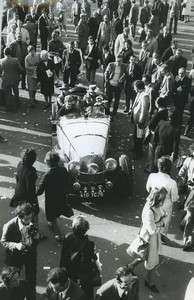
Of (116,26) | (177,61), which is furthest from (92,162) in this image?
(116,26)

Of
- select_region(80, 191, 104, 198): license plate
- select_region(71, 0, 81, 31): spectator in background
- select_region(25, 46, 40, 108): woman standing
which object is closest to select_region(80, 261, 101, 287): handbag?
select_region(80, 191, 104, 198): license plate

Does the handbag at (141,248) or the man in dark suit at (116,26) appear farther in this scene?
the man in dark suit at (116,26)

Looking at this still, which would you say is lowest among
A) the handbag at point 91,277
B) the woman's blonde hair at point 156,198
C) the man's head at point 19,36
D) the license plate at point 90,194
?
the license plate at point 90,194

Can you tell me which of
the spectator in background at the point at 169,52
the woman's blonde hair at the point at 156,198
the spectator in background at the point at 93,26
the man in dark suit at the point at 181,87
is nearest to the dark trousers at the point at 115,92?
the man in dark suit at the point at 181,87

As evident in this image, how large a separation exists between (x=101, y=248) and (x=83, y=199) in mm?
1569

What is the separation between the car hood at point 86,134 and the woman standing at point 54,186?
1.54m

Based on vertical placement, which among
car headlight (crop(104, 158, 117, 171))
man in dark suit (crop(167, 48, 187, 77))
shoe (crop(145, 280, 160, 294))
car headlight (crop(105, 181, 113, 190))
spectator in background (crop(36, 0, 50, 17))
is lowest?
shoe (crop(145, 280, 160, 294))

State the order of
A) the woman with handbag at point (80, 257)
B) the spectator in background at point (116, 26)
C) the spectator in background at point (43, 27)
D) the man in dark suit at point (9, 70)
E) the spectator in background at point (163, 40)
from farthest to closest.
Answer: the spectator in background at point (116, 26) → the spectator in background at point (43, 27) → the spectator in background at point (163, 40) → the man in dark suit at point (9, 70) → the woman with handbag at point (80, 257)

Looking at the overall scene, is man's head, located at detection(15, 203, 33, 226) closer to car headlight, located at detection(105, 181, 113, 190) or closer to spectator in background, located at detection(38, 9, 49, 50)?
car headlight, located at detection(105, 181, 113, 190)

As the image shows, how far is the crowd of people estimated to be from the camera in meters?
6.12

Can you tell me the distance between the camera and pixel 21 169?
25.1ft

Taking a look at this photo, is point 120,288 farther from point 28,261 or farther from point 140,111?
point 140,111

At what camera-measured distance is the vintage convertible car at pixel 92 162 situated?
29.7 feet

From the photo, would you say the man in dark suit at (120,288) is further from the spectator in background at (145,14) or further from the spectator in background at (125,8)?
the spectator in background at (125,8)
